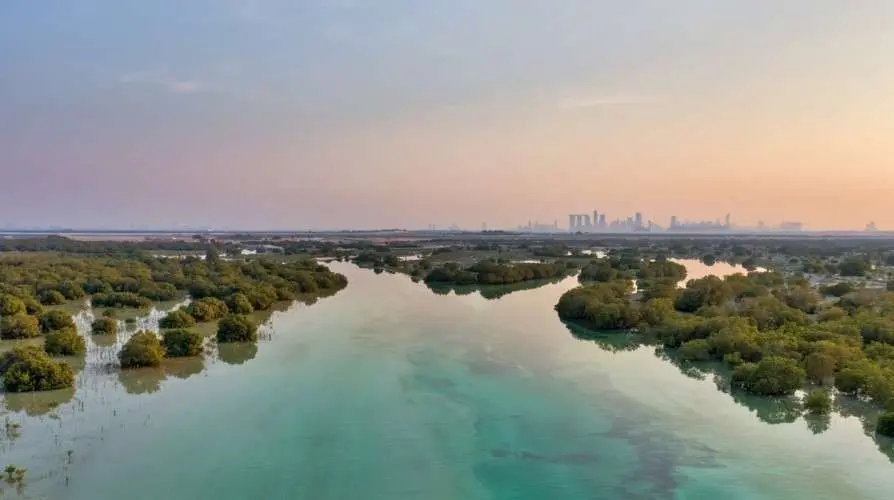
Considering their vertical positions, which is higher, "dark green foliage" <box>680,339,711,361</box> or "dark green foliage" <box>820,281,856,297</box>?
"dark green foliage" <box>820,281,856,297</box>

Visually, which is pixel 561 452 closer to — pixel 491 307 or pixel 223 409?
pixel 223 409

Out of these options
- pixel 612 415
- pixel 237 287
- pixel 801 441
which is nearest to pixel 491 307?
pixel 237 287

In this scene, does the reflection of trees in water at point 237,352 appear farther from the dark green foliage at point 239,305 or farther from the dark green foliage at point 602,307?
the dark green foliage at point 602,307

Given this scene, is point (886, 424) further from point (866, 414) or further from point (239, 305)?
point (239, 305)

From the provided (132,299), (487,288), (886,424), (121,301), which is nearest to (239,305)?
(132,299)

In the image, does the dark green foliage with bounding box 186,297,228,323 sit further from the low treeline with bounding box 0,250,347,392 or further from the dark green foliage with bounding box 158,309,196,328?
the dark green foliage with bounding box 158,309,196,328

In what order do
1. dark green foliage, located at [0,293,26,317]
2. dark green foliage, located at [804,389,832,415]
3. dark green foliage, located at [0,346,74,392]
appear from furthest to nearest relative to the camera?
dark green foliage, located at [0,293,26,317]
dark green foliage, located at [0,346,74,392]
dark green foliage, located at [804,389,832,415]

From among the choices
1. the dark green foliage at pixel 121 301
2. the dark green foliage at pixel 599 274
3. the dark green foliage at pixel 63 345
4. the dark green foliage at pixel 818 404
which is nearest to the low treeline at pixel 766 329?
the dark green foliage at pixel 818 404

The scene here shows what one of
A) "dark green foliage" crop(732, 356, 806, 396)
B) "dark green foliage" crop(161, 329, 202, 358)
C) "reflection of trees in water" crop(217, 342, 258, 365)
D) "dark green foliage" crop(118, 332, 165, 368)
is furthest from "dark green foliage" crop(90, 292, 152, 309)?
"dark green foliage" crop(732, 356, 806, 396)
